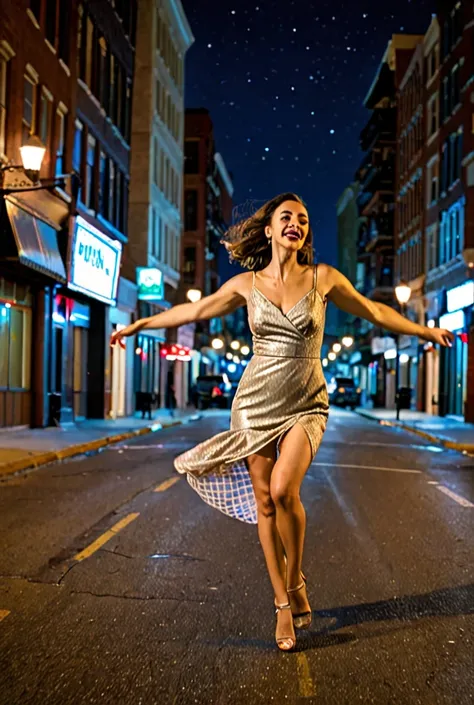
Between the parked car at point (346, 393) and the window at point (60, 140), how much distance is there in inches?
1230

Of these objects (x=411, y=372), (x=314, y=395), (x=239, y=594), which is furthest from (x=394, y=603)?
(x=411, y=372)

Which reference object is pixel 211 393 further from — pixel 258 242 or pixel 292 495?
pixel 292 495

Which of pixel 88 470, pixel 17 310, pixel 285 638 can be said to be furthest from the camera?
pixel 17 310

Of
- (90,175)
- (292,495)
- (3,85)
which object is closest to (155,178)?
(90,175)

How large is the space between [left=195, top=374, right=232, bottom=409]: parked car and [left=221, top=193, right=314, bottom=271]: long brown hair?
41981mm

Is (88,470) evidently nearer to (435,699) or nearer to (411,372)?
(435,699)

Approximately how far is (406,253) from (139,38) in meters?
20.1

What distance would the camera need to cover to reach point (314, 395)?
14.8 feet

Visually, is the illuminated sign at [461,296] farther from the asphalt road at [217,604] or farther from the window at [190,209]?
the window at [190,209]

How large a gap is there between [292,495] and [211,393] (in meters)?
42.8

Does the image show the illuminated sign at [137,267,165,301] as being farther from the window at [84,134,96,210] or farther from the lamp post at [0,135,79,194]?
the lamp post at [0,135,79,194]

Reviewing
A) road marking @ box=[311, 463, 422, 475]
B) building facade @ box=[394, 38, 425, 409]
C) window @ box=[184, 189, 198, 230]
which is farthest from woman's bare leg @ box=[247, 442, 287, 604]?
window @ box=[184, 189, 198, 230]

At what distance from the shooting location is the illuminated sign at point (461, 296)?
105 feet

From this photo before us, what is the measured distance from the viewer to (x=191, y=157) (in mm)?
67188
